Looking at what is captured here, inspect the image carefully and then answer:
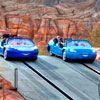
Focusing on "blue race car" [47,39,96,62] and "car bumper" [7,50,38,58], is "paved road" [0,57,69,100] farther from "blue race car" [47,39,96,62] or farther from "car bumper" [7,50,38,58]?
"blue race car" [47,39,96,62]

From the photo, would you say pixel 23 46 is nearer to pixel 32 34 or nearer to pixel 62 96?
A: pixel 62 96

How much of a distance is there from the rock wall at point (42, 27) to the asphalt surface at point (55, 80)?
2400 inches

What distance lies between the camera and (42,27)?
249ft

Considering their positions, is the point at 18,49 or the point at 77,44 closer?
the point at 18,49

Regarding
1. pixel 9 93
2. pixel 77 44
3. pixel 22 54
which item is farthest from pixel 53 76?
pixel 77 44

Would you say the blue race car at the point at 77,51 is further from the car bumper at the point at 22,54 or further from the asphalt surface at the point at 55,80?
the car bumper at the point at 22,54

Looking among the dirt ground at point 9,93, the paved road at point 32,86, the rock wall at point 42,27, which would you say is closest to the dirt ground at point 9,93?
the dirt ground at point 9,93

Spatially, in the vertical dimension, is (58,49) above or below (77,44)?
below

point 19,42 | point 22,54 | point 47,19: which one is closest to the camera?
point 22,54

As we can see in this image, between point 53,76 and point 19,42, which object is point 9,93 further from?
point 19,42

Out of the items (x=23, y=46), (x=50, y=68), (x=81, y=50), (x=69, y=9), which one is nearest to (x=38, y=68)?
(x=50, y=68)

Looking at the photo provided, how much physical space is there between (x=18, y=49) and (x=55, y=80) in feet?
12.7

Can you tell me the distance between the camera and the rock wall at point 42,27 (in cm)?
7412

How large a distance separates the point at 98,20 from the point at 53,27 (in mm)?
13849
